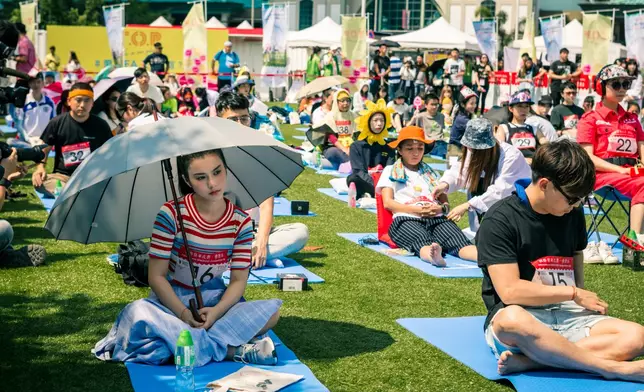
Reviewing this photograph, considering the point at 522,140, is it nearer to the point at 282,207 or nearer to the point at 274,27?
the point at 282,207

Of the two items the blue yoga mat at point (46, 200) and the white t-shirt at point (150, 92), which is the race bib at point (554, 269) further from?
the white t-shirt at point (150, 92)

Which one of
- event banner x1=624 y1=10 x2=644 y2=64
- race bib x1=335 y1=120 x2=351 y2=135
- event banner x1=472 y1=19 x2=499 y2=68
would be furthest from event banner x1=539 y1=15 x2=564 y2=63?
race bib x1=335 y1=120 x2=351 y2=135

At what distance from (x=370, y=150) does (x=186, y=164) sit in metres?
7.06

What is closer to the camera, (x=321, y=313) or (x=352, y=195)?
(x=321, y=313)

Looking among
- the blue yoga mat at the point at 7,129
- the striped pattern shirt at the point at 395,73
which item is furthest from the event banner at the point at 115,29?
the striped pattern shirt at the point at 395,73

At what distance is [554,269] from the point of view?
4.96 meters

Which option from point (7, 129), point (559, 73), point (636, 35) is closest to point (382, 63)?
point (559, 73)

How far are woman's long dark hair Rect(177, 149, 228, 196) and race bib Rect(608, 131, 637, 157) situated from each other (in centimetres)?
517

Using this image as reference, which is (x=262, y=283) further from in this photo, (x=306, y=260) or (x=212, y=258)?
(x=212, y=258)

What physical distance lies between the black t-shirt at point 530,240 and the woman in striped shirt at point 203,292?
1296mm

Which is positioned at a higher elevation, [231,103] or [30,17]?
[30,17]

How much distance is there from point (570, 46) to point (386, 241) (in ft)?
98.1

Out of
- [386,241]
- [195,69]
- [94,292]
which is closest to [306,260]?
[386,241]

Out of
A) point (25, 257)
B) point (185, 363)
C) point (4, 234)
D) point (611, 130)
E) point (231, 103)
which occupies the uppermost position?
point (231, 103)
